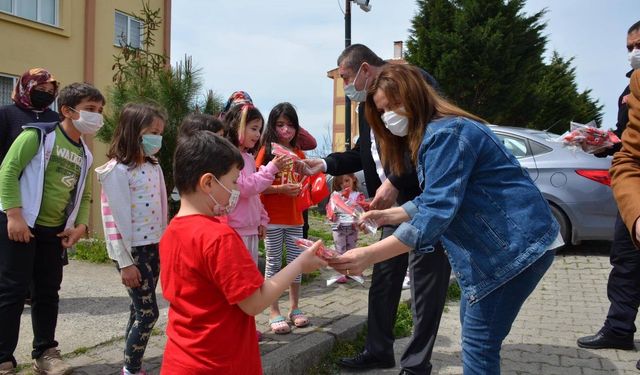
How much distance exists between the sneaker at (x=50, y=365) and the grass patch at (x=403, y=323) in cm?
241

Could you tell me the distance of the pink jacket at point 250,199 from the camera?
3.70 meters

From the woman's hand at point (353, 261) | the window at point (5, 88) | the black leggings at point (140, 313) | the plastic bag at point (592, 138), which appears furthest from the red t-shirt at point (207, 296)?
the window at point (5, 88)

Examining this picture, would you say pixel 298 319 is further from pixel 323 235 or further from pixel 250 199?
pixel 323 235

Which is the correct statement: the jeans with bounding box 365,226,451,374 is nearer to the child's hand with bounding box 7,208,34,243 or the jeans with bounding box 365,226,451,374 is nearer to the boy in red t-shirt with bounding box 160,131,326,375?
the boy in red t-shirt with bounding box 160,131,326,375

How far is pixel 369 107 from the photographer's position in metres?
2.82

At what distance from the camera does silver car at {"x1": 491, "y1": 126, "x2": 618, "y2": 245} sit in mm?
7254

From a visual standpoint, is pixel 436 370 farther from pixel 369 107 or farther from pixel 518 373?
pixel 369 107

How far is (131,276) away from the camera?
307cm

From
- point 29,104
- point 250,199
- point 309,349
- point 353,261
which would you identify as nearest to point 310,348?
point 309,349

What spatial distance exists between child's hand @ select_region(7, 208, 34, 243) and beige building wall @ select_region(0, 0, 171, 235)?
33.0 ft

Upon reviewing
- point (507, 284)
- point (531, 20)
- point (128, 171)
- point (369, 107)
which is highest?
point (531, 20)

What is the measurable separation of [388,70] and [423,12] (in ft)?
66.5

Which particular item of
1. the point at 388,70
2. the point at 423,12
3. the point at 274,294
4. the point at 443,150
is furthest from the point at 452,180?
the point at 423,12

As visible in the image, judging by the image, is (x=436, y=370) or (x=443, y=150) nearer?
(x=443, y=150)
